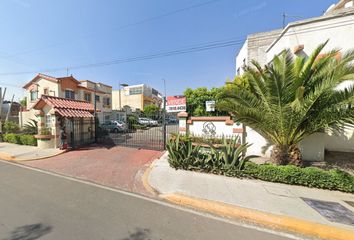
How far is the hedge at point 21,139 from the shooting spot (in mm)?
12141

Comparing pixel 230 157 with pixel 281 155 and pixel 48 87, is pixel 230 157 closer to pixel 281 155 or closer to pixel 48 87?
pixel 281 155

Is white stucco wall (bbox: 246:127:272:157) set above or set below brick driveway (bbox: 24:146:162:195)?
above

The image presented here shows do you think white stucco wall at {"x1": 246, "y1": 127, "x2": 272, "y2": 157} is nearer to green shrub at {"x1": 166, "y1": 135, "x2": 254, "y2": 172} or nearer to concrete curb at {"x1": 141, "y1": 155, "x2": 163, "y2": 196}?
green shrub at {"x1": 166, "y1": 135, "x2": 254, "y2": 172}

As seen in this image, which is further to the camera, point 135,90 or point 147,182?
point 135,90

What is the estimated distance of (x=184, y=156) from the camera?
7133 millimetres

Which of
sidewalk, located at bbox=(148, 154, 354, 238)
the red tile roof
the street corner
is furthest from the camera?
the red tile roof

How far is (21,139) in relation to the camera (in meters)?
12.7

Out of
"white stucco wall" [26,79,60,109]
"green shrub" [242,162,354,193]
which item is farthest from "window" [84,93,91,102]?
"green shrub" [242,162,354,193]

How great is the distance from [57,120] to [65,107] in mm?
985

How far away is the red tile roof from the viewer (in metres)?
10.8

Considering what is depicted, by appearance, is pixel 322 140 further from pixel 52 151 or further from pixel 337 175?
pixel 52 151

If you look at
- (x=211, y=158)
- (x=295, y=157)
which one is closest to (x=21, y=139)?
(x=211, y=158)

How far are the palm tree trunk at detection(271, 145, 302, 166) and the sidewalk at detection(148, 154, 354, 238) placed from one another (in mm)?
1052

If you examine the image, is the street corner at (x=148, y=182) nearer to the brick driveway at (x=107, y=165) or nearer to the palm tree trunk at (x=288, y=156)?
the brick driveway at (x=107, y=165)
